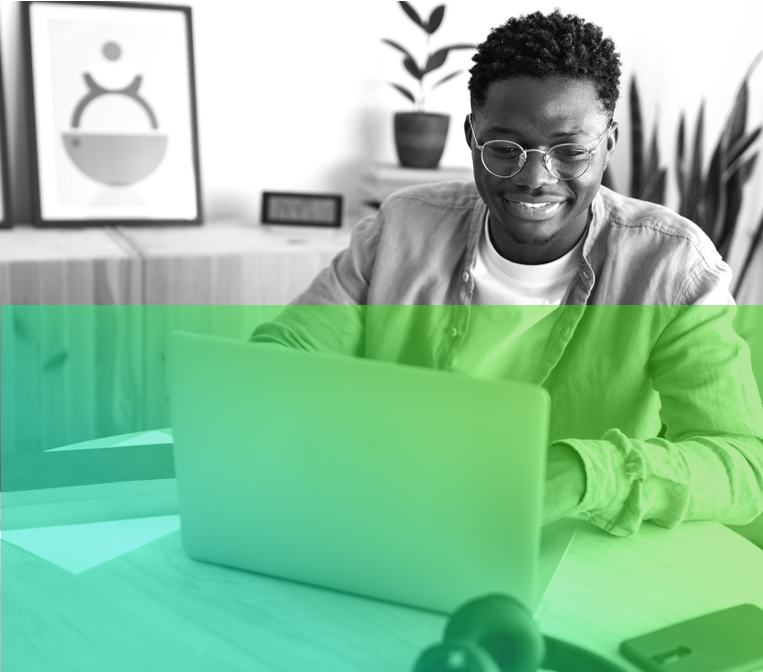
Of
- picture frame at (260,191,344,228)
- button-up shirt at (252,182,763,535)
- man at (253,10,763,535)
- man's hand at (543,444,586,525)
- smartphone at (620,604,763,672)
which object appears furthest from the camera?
picture frame at (260,191,344,228)

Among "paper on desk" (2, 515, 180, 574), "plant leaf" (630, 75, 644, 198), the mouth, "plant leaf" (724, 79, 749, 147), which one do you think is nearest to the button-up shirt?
the mouth

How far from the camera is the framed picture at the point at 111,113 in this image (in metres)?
2.41

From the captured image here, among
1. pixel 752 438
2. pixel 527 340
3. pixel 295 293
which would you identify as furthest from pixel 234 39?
pixel 752 438

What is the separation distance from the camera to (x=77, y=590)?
95 cm

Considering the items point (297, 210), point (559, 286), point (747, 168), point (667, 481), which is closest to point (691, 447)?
point (667, 481)

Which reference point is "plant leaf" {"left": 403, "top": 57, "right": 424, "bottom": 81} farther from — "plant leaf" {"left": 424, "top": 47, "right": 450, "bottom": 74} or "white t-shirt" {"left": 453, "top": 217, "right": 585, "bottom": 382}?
"white t-shirt" {"left": 453, "top": 217, "right": 585, "bottom": 382}

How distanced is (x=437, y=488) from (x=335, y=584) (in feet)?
0.62

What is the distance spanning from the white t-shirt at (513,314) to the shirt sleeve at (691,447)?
0.19 meters

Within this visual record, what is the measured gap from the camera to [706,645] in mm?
861

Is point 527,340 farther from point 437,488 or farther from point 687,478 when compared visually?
point 437,488

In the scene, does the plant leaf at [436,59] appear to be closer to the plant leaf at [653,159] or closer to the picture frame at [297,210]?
the picture frame at [297,210]

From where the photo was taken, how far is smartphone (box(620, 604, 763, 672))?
824 mm

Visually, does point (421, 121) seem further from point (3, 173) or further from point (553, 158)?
point (553, 158)
